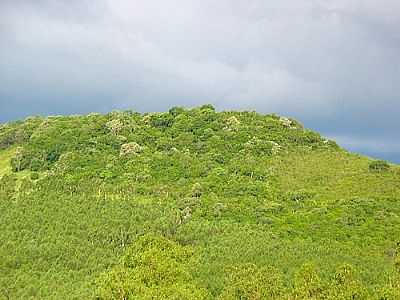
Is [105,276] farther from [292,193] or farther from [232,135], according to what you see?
[232,135]

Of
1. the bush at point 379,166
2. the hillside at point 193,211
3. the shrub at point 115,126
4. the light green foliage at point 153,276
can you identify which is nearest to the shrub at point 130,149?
the hillside at point 193,211

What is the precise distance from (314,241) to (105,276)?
31.5m

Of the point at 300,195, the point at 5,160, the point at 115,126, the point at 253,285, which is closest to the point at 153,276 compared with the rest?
the point at 253,285

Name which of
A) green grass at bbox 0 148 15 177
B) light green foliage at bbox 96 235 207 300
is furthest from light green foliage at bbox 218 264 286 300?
green grass at bbox 0 148 15 177

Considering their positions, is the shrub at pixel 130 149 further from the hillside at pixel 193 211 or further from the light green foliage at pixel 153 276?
the light green foliage at pixel 153 276

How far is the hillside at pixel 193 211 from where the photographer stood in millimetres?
79375

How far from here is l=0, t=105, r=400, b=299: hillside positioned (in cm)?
7938

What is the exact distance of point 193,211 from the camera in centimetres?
10812

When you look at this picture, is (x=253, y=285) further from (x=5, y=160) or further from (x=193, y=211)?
(x=5, y=160)

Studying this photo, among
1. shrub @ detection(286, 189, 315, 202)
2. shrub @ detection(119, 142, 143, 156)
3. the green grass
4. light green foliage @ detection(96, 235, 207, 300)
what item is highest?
shrub @ detection(119, 142, 143, 156)

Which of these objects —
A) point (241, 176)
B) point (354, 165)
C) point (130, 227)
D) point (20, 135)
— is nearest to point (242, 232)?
point (130, 227)

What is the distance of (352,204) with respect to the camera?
10850 cm

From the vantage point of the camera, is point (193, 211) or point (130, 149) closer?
point (193, 211)

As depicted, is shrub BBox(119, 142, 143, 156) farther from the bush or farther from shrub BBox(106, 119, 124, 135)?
the bush
